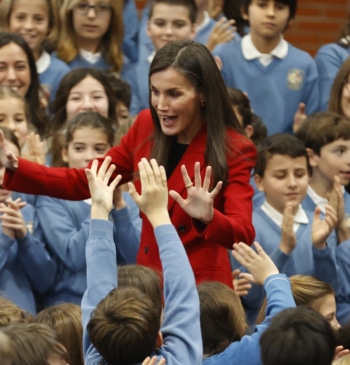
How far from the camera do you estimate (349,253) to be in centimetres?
493

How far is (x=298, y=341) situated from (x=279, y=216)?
7.58 ft

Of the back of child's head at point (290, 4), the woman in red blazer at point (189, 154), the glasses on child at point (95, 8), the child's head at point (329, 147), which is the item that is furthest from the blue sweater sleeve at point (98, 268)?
the glasses on child at point (95, 8)

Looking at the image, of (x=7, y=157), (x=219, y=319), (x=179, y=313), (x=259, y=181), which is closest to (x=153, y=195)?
(x=179, y=313)

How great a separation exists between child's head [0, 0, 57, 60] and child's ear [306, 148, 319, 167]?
5.70 ft

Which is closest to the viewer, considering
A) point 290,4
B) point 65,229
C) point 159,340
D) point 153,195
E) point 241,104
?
point 159,340

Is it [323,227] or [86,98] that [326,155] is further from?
[86,98]

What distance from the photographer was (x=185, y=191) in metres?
3.85

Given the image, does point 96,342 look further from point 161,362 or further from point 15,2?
point 15,2

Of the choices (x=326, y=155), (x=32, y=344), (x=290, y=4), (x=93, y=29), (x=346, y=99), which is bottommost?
(x=32, y=344)

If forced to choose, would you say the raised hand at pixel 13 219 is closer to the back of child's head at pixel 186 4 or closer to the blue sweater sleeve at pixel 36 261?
the blue sweater sleeve at pixel 36 261

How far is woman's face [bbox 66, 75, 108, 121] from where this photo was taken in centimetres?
562

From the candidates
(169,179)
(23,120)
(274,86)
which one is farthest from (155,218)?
(274,86)

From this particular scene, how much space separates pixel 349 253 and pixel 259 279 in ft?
5.45

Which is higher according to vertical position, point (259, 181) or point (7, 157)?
point (7, 157)
